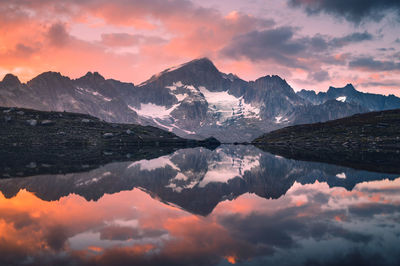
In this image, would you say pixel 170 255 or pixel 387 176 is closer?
pixel 170 255

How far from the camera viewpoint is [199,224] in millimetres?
23031

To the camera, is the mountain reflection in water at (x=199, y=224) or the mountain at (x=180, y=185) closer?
the mountain reflection in water at (x=199, y=224)

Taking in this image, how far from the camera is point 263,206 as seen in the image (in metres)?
29.5

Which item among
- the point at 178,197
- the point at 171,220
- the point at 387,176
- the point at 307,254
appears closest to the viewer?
the point at 307,254

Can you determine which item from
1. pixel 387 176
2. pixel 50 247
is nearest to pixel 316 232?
pixel 50 247

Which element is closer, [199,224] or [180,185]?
[199,224]

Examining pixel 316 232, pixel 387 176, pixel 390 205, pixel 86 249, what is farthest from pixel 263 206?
pixel 387 176

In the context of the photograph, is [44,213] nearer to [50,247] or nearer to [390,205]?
[50,247]

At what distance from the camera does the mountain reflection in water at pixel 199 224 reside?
16891 mm

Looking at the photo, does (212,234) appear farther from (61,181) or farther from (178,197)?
(61,181)

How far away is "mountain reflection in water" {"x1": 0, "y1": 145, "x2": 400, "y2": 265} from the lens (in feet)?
55.4

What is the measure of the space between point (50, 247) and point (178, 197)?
56.6 feet

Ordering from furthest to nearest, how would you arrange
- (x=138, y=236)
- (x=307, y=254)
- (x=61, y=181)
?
(x=61, y=181) < (x=138, y=236) < (x=307, y=254)

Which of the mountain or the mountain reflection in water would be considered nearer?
the mountain reflection in water
